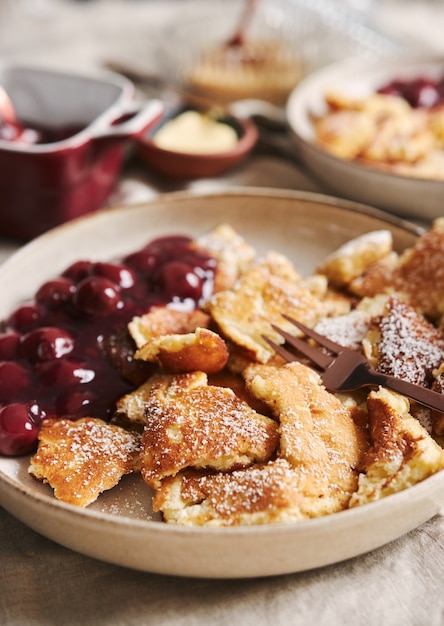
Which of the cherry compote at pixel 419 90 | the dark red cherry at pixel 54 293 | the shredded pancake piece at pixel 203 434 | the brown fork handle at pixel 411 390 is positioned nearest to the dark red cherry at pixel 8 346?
the dark red cherry at pixel 54 293

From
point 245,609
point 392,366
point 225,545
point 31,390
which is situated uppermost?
point 392,366

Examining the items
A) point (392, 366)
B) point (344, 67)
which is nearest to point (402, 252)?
point (392, 366)

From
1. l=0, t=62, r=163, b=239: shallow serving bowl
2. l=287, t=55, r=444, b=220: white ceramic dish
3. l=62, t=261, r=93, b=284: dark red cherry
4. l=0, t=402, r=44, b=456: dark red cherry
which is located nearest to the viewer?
l=0, t=402, r=44, b=456: dark red cherry

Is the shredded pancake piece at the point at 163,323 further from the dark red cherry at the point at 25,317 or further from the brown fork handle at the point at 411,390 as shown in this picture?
the brown fork handle at the point at 411,390

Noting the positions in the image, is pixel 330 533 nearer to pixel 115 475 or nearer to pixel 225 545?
pixel 225 545

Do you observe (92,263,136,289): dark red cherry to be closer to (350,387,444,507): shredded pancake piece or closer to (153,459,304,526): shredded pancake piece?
(153,459,304,526): shredded pancake piece

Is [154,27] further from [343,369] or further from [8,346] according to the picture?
[343,369]

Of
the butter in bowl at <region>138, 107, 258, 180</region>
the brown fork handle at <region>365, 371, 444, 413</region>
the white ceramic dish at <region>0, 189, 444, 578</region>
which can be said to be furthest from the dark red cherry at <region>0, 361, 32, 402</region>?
the butter in bowl at <region>138, 107, 258, 180</region>

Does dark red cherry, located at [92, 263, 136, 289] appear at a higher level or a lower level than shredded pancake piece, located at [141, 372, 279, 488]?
lower
